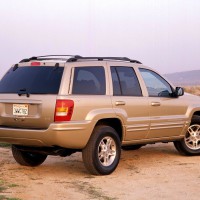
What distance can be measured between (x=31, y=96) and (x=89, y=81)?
92cm

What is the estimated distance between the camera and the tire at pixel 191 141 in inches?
416

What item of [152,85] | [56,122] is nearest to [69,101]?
[56,122]

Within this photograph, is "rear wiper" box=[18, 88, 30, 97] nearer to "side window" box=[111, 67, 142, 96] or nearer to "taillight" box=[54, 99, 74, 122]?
"taillight" box=[54, 99, 74, 122]

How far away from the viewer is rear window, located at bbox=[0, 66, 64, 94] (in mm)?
8322

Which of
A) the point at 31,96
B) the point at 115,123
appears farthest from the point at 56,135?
the point at 115,123

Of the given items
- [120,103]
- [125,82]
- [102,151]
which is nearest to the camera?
[102,151]

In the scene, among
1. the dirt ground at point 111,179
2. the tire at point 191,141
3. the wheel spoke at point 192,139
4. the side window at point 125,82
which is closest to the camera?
the dirt ground at point 111,179

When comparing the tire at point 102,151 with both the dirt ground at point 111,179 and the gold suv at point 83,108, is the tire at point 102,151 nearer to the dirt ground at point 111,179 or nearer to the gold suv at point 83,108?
the gold suv at point 83,108

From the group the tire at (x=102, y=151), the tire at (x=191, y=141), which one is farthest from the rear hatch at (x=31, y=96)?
the tire at (x=191, y=141)

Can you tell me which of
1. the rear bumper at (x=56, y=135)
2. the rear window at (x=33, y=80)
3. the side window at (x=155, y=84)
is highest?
the rear window at (x=33, y=80)

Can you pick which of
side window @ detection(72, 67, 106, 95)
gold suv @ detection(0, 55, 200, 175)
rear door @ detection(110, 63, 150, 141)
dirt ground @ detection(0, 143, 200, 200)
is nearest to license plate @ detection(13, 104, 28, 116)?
gold suv @ detection(0, 55, 200, 175)

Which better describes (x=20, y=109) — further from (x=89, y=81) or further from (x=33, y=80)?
(x=89, y=81)

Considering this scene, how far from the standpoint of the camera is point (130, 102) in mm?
9141

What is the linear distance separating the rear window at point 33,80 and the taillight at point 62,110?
223 mm
